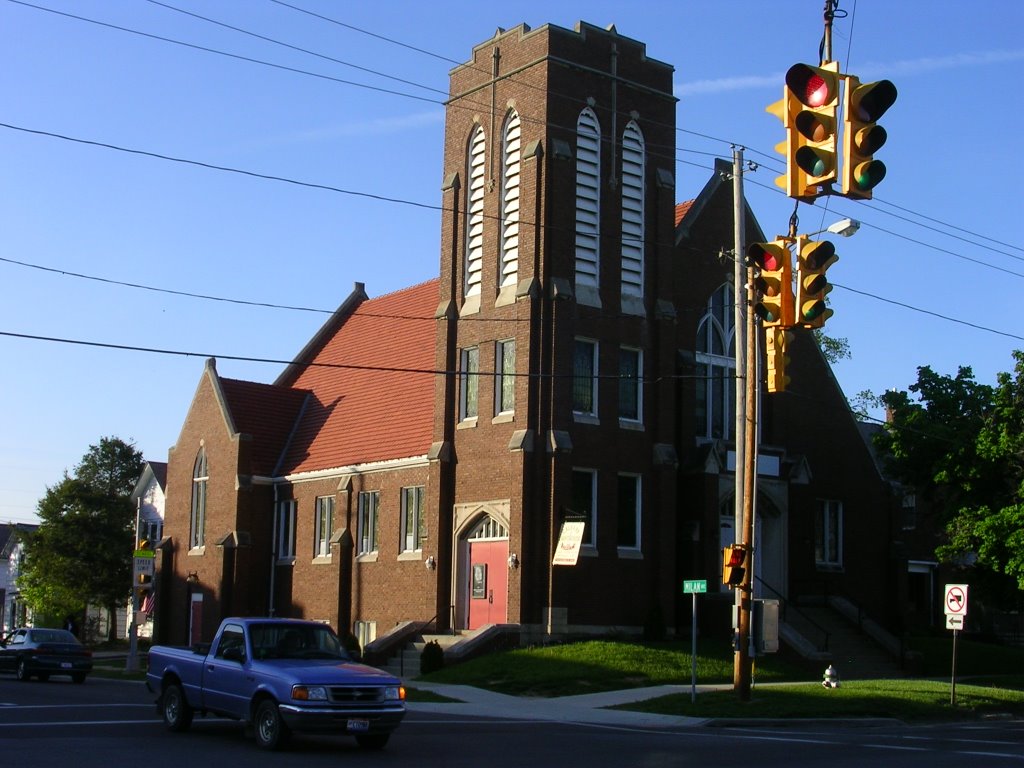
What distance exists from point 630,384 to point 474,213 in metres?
6.10

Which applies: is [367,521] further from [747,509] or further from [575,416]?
[747,509]

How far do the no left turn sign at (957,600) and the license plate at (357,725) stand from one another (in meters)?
14.1

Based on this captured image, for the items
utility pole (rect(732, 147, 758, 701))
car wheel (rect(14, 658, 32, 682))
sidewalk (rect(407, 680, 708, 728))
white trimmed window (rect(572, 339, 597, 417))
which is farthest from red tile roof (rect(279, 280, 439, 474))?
utility pole (rect(732, 147, 758, 701))

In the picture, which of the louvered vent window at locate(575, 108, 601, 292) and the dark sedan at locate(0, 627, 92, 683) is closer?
the dark sedan at locate(0, 627, 92, 683)

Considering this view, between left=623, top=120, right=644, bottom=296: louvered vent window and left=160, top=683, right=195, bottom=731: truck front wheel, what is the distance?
18.2 m

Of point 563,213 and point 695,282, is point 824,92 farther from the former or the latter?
point 695,282

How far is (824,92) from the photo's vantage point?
11148 millimetres

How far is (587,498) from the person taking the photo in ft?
104

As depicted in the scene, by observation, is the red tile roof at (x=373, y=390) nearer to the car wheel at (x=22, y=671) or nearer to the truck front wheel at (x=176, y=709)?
the car wheel at (x=22, y=671)

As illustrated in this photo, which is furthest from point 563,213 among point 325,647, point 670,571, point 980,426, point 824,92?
point 824,92

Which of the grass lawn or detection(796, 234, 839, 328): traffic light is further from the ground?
detection(796, 234, 839, 328): traffic light

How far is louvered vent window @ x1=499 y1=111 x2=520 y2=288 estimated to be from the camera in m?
32.6

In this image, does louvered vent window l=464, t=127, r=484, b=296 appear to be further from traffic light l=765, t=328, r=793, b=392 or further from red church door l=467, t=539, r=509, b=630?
traffic light l=765, t=328, r=793, b=392

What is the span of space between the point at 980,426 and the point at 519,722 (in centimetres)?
1620
